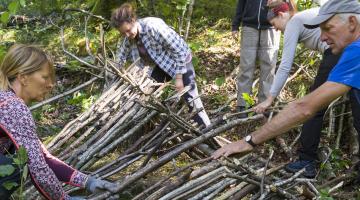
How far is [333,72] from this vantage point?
7.34 feet

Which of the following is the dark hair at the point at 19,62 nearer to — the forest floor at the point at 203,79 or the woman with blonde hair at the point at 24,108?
the woman with blonde hair at the point at 24,108

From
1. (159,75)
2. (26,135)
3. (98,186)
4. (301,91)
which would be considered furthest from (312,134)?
(26,135)

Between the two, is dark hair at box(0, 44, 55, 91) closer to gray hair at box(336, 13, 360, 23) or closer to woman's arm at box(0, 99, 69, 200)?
woman's arm at box(0, 99, 69, 200)

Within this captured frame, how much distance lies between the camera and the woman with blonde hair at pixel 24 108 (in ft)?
6.57

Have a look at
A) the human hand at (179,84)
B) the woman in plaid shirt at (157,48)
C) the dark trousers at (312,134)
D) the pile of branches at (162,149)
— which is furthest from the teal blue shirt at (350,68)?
the human hand at (179,84)

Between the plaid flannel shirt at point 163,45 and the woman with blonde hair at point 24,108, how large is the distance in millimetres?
1508

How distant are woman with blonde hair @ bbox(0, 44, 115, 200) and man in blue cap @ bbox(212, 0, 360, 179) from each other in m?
0.87

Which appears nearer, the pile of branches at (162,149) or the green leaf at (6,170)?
the green leaf at (6,170)

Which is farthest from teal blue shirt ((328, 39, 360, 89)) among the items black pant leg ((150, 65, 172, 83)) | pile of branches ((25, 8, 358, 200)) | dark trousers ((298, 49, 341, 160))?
black pant leg ((150, 65, 172, 83))

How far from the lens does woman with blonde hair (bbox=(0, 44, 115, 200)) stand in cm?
200

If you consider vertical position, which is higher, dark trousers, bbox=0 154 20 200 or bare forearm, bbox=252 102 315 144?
bare forearm, bbox=252 102 315 144

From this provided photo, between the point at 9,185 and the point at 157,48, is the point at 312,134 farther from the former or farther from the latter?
the point at 9,185

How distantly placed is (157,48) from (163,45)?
0.24 ft

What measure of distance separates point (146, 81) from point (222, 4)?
305 cm
